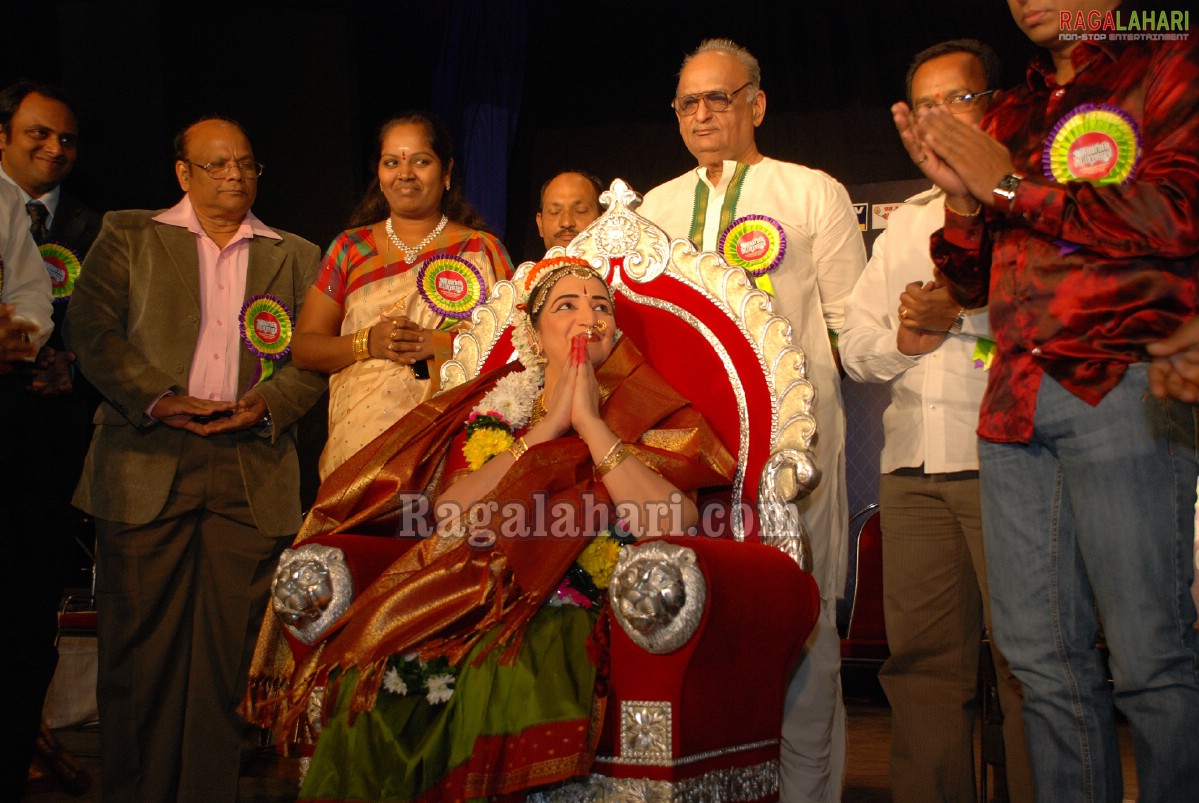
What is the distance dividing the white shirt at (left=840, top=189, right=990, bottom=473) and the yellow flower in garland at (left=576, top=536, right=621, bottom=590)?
878mm

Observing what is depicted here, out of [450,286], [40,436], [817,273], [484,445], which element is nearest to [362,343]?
[450,286]

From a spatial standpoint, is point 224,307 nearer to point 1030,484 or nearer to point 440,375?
point 440,375

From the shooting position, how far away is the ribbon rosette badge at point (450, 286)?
10.6 feet

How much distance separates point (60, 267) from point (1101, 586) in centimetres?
328

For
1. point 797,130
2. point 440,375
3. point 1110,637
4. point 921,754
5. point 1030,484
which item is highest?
point 797,130

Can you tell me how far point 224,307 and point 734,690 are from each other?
221 cm

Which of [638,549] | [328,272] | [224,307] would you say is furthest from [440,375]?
[638,549]

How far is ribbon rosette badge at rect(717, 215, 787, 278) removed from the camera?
120 inches

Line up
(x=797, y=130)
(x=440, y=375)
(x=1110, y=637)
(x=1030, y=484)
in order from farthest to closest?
(x=797, y=130) < (x=440, y=375) < (x=1030, y=484) < (x=1110, y=637)

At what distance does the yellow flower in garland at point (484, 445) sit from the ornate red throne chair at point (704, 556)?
29 cm

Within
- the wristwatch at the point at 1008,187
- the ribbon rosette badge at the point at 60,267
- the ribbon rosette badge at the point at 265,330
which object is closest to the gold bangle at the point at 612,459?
the wristwatch at the point at 1008,187

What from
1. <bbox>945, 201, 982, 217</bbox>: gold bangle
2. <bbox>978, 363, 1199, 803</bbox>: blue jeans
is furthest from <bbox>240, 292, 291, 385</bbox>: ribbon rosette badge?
<bbox>978, 363, 1199, 803</bbox>: blue jeans

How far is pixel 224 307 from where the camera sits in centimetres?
353

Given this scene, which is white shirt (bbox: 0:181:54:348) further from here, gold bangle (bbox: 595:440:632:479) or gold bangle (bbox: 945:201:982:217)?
gold bangle (bbox: 945:201:982:217)
